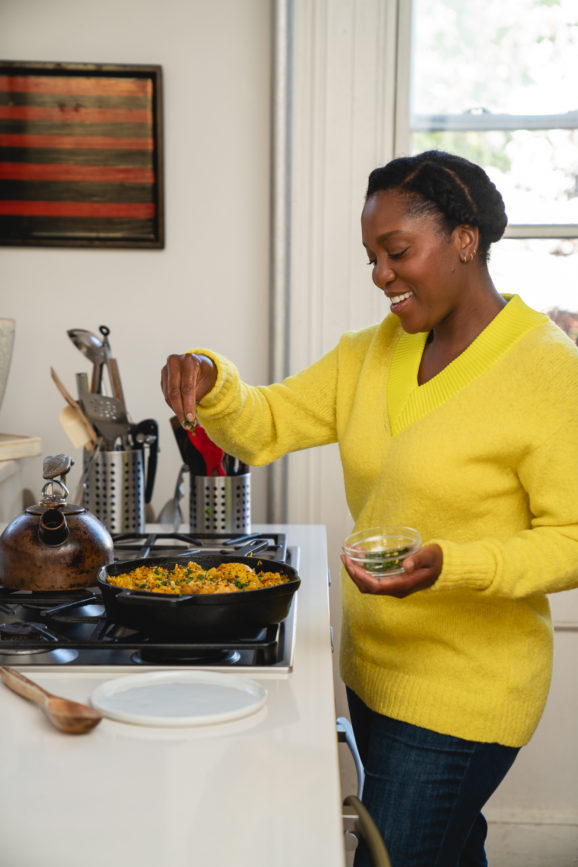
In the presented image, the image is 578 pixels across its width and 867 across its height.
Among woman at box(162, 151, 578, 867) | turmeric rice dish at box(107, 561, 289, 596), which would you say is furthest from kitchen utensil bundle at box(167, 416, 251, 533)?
turmeric rice dish at box(107, 561, 289, 596)

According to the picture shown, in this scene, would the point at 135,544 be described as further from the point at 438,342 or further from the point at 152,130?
the point at 152,130

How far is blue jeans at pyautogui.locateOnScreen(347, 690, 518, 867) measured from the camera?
1.18 m

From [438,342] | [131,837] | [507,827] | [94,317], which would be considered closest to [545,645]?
[438,342]

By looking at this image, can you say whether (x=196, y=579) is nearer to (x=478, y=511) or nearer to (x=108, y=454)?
(x=478, y=511)

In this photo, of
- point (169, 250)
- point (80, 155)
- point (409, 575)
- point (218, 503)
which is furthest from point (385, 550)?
point (80, 155)

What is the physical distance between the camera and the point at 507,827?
2281 millimetres

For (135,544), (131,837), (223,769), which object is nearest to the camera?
(131,837)

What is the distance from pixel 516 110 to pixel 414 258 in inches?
49.4

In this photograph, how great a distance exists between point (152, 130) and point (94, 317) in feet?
1.56

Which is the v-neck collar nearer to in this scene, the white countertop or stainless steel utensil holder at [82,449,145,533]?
the white countertop

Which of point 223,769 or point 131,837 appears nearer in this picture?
point 131,837

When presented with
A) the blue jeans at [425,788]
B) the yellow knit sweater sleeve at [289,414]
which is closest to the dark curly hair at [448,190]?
the yellow knit sweater sleeve at [289,414]

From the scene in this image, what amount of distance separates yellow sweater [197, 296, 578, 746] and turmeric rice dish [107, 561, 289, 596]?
0.68 ft

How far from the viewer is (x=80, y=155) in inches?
87.4
